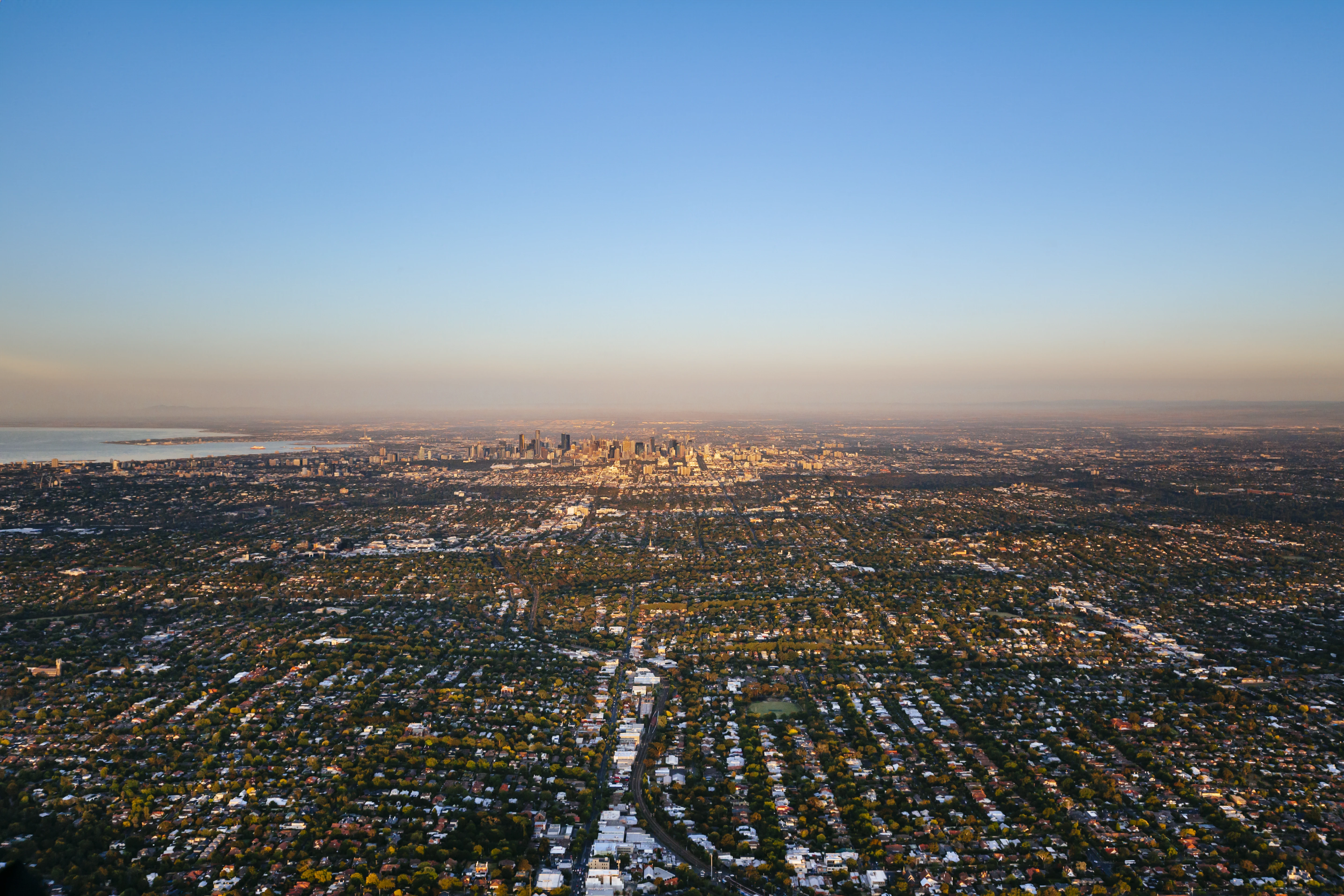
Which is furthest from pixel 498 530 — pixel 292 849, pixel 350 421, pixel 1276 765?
pixel 350 421

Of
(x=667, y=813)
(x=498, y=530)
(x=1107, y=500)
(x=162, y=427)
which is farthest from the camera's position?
(x=162, y=427)

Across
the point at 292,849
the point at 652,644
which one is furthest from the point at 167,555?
the point at 292,849

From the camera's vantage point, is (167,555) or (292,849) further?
(167,555)

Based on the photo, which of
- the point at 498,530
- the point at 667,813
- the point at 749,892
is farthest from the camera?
the point at 498,530

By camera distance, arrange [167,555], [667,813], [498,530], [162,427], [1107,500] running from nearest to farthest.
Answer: [667,813] → [167,555] → [498,530] → [1107,500] → [162,427]

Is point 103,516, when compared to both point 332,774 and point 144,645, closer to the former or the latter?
point 144,645

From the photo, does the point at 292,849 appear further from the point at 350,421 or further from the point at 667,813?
the point at 350,421
